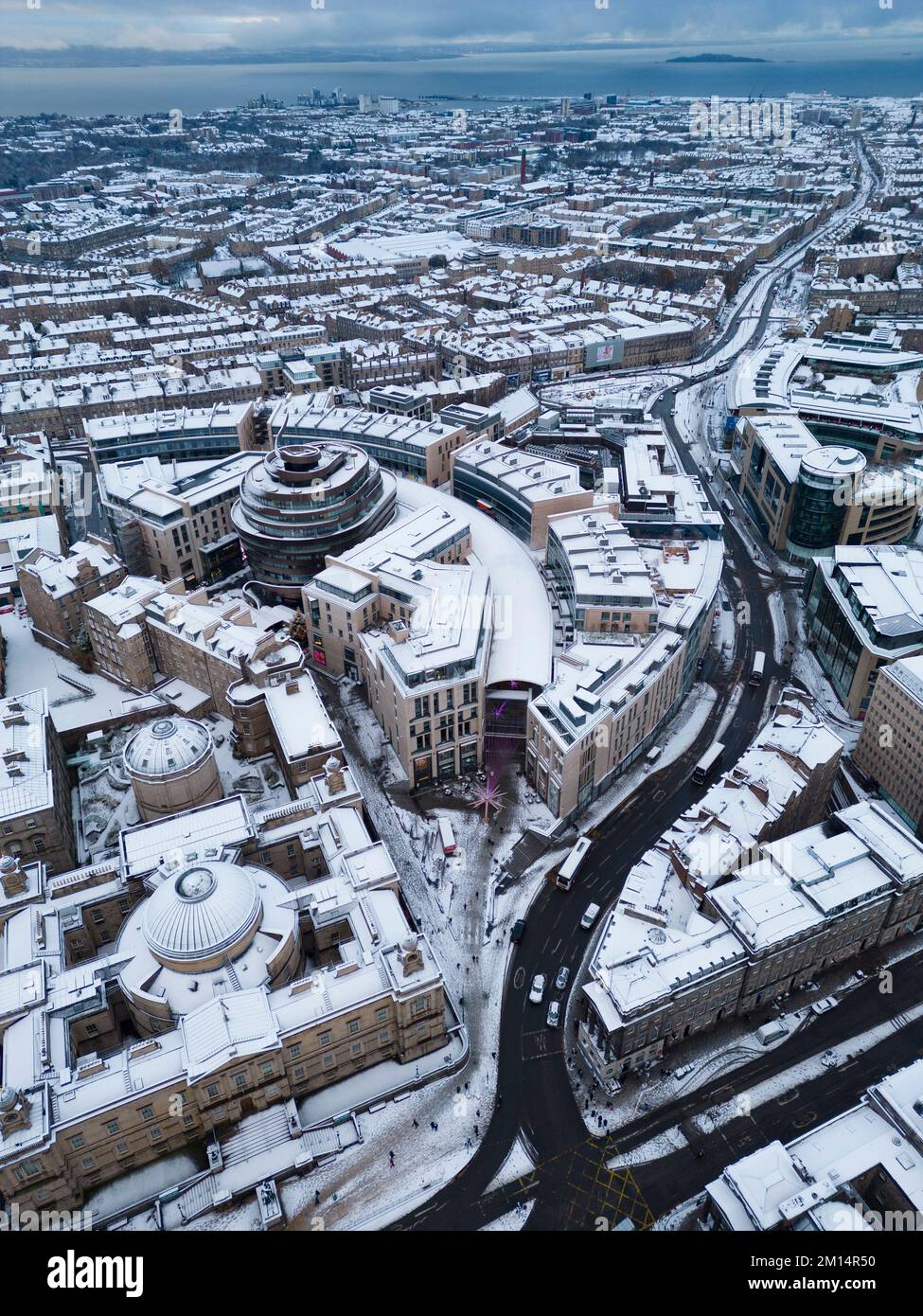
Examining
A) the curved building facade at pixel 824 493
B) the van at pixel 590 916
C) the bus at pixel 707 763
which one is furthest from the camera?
the curved building facade at pixel 824 493

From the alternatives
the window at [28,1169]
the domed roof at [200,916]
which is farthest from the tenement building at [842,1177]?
the window at [28,1169]

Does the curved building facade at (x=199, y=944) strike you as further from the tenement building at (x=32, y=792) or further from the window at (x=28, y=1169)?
the tenement building at (x=32, y=792)

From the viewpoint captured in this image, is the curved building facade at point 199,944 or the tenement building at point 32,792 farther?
the tenement building at point 32,792

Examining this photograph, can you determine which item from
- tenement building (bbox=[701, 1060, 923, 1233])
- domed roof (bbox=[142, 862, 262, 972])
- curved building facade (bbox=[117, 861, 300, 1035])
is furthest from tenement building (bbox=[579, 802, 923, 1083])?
domed roof (bbox=[142, 862, 262, 972])

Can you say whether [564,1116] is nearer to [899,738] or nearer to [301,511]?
[899,738]

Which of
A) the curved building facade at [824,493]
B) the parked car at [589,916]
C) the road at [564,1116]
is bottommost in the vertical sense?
the road at [564,1116]
